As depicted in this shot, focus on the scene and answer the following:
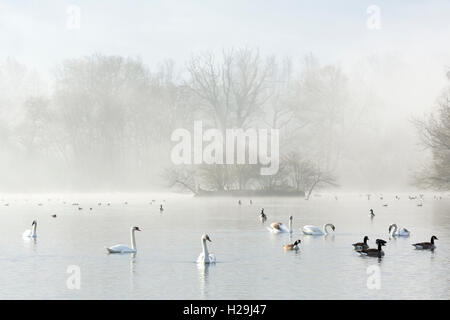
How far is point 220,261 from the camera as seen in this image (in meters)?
22.9

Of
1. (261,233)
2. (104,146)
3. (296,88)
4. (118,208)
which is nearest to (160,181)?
(104,146)

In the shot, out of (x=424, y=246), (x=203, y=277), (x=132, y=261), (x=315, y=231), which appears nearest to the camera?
(x=203, y=277)

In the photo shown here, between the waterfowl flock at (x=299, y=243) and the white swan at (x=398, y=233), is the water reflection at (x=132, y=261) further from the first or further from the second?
the white swan at (x=398, y=233)

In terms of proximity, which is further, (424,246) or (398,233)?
(398,233)

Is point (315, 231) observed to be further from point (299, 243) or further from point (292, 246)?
point (292, 246)

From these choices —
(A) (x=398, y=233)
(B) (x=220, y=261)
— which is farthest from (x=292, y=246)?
Answer: (A) (x=398, y=233)

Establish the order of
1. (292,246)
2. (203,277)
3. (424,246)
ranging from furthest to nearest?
(292,246)
(424,246)
(203,277)

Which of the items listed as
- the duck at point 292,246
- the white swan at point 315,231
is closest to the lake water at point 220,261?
the duck at point 292,246

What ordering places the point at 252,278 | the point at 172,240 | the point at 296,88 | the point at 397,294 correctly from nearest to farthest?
the point at 397,294, the point at 252,278, the point at 172,240, the point at 296,88

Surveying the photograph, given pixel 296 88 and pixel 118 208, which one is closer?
pixel 118 208

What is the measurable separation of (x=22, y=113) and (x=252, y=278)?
72435 mm

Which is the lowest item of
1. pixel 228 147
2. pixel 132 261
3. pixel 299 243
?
pixel 132 261

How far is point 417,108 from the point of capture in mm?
84938
